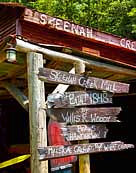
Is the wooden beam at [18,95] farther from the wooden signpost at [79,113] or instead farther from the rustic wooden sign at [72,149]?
the rustic wooden sign at [72,149]

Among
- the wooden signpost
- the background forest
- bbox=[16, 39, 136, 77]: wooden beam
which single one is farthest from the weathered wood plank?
the background forest

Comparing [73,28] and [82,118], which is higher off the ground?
[73,28]

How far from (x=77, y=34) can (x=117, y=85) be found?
109cm

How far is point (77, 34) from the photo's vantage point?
593 cm

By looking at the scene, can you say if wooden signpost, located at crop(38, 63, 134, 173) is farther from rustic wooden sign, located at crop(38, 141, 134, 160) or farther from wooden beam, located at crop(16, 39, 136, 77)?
wooden beam, located at crop(16, 39, 136, 77)

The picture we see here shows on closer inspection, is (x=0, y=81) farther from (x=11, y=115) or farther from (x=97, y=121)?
(x=11, y=115)

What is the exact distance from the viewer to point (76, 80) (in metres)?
5.16

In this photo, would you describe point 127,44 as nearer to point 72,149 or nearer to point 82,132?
point 82,132

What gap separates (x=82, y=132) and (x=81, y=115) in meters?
0.24

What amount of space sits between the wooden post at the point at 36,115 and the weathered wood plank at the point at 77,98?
18cm

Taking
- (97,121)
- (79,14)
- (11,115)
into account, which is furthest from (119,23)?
(97,121)

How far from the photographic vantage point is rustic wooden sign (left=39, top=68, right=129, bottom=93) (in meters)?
4.82

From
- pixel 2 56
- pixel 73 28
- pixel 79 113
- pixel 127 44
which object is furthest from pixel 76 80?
pixel 127 44

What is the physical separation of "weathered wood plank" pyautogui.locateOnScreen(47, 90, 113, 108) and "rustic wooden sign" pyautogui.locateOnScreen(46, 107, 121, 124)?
0.08 meters
